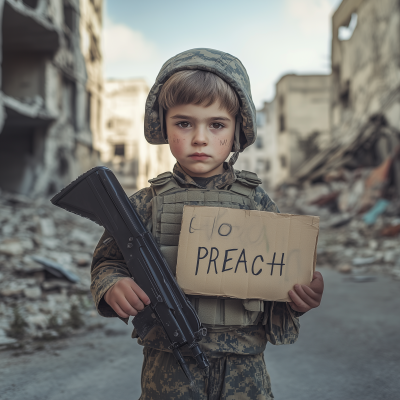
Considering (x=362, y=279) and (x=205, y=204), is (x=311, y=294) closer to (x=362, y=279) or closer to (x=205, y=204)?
(x=205, y=204)

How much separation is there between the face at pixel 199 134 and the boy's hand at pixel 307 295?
0.40 metres

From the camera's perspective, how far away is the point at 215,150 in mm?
980

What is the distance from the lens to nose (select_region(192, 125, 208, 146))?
947 millimetres

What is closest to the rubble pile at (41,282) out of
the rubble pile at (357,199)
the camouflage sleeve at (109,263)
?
the camouflage sleeve at (109,263)

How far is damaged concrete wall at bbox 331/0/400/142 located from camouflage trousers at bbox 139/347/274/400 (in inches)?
310

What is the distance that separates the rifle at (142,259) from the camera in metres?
0.89

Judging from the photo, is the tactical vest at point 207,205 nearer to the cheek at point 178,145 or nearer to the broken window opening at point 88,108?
the cheek at point 178,145

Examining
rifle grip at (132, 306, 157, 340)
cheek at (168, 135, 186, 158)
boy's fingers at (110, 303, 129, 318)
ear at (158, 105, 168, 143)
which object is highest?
ear at (158, 105, 168, 143)

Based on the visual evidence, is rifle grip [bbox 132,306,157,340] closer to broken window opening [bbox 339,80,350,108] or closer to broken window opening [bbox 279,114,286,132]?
broken window opening [bbox 339,80,350,108]

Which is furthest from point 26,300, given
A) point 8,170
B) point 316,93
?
point 316,93

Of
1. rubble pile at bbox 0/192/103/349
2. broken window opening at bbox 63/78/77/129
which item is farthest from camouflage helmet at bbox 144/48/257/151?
broken window opening at bbox 63/78/77/129

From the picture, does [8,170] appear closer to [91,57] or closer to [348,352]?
[91,57]

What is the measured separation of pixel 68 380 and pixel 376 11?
35.2ft

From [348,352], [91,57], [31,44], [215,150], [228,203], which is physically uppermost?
[91,57]
